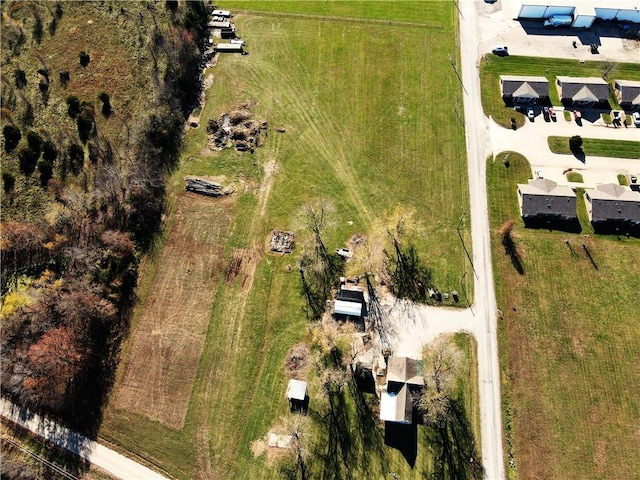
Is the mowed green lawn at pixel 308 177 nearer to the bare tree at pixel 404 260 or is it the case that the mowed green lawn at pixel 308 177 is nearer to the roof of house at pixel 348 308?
the bare tree at pixel 404 260

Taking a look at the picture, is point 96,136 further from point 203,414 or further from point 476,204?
point 476,204

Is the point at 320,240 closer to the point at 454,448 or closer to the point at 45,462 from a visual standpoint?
the point at 454,448

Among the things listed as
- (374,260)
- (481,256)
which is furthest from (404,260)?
(481,256)

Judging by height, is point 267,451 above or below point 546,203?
below

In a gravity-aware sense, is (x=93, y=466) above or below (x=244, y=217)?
below

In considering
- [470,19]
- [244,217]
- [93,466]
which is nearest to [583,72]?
[470,19]

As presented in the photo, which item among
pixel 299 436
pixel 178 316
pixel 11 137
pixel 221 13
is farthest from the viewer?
pixel 221 13
